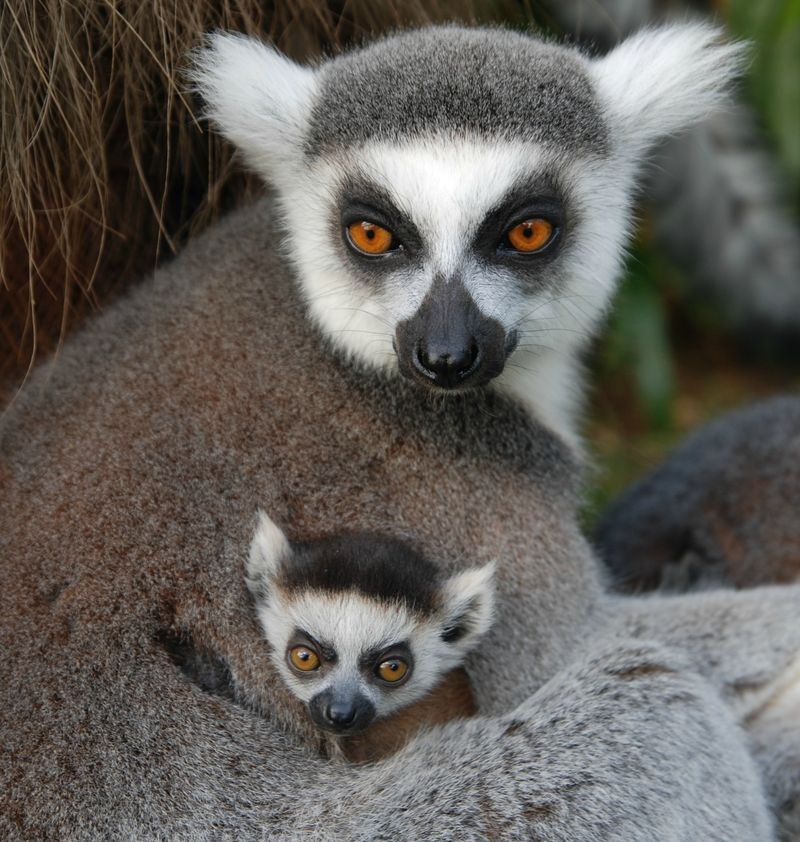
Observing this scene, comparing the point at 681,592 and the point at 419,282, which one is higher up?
the point at 419,282

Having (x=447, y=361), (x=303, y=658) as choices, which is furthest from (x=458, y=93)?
(x=303, y=658)

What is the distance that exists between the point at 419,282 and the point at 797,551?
101 inches

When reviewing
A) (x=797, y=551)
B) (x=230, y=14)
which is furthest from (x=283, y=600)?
(x=797, y=551)

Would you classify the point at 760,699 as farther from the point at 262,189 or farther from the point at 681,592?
the point at 262,189

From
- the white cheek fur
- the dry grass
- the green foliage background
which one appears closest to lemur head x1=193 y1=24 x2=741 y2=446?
the dry grass

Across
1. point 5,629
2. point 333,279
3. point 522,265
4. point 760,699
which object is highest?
point 522,265

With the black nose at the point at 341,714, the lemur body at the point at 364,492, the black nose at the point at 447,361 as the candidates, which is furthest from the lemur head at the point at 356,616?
the black nose at the point at 447,361

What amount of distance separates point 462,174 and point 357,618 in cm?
126

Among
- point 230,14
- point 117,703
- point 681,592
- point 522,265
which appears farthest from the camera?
point 681,592

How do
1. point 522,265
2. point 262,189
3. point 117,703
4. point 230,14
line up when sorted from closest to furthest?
point 117,703
point 522,265
point 230,14
point 262,189

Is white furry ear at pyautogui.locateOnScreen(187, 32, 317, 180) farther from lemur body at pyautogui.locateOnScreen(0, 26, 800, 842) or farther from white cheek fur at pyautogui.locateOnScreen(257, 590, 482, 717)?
white cheek fur at pyautogui.locateOnScreen(257, 590, 482, 717)

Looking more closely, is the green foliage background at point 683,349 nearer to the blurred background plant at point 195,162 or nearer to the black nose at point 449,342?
the blurred background plant at point 195,162

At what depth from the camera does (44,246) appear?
4.02 m

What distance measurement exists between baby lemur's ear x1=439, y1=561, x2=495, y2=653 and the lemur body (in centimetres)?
20
